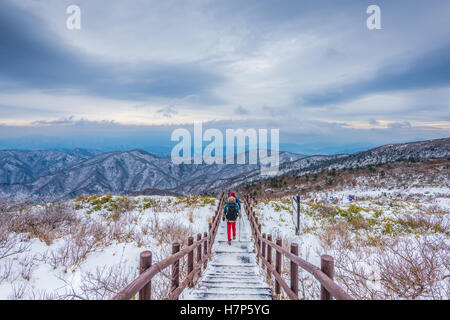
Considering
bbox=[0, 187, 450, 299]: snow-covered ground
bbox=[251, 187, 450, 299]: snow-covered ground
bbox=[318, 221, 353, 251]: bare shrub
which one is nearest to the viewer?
bbox=[0, 187, 450, 299]: snow-covered ground

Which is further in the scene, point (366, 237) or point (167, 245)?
point (366, 237)

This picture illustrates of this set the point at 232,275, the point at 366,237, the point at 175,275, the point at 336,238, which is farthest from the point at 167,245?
the point at 366,237

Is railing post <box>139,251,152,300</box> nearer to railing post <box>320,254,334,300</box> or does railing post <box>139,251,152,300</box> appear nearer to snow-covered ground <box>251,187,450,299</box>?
railing post <box>320,254,334,300</box>

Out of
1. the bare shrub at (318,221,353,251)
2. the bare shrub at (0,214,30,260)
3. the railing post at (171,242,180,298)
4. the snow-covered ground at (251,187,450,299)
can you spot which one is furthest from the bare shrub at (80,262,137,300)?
the bare shrub at (318,221,353,251)

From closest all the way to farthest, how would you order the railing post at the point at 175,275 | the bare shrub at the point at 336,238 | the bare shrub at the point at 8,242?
the railing post at the point at 175,275 < the bare shrub at the point at 8,242 < the bare shrub at the point at 336,238

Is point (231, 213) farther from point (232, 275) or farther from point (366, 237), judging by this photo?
point (366, 237)

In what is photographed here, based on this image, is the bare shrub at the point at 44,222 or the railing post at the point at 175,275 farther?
the bare shrub at the point at 44,222

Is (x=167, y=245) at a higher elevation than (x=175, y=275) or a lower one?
lower

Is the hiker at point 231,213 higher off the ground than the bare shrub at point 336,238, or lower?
higher

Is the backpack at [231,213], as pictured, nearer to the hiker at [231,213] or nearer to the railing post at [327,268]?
the hiker at [231,213]

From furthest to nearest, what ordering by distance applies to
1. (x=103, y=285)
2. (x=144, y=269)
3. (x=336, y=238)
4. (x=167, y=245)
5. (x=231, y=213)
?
1. (x=336, y=238)
2. (x=231, y=213)
3. (x=167, y=245)
4. (x=103, y=285)
5. (x=144, y=269)

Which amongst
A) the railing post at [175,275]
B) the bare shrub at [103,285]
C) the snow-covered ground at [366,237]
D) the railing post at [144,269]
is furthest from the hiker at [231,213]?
the railing post at [144,269]

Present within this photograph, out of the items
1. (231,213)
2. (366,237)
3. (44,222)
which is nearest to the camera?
(44,222)
